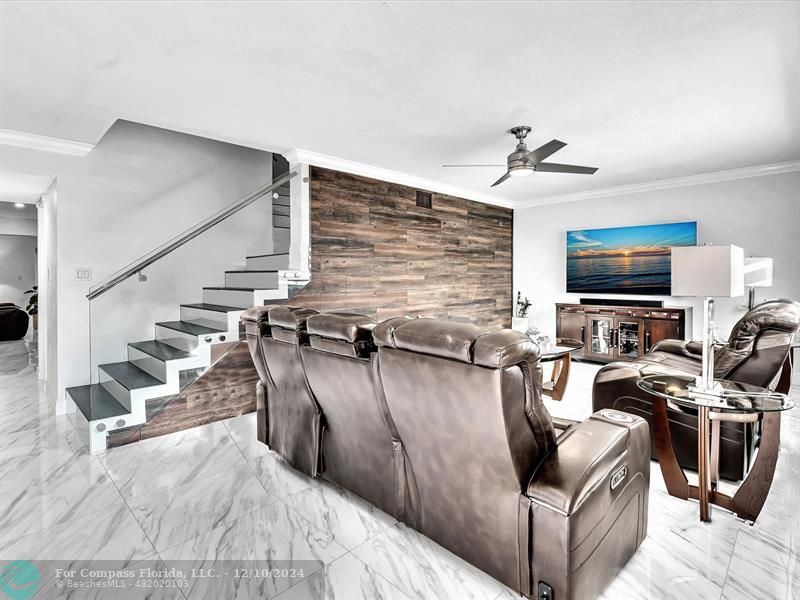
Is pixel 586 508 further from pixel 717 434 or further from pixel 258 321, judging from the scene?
pixel 258 321

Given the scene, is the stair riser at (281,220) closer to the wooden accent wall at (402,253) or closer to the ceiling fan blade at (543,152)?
the wooden accent wall at (402,253)

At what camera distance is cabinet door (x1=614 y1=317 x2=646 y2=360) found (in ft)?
18.2

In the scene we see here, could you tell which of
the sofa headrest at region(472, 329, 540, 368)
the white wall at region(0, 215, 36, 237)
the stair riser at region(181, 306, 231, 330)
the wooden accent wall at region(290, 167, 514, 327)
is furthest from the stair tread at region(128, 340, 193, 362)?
the white wall at region(0, 215, 36, 237)

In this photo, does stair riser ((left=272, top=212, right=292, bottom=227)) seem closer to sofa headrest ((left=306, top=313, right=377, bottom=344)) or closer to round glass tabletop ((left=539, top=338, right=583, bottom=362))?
sofa headrest ((left=306, top=313, right=377, bottom=344))

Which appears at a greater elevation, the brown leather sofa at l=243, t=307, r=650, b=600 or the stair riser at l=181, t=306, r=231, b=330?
the stair riser at l=181, t=306, r=231, b=330

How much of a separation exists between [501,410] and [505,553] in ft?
1.95

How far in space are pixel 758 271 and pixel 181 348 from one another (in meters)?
5.50

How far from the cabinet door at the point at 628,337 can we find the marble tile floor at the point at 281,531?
96.6 inches

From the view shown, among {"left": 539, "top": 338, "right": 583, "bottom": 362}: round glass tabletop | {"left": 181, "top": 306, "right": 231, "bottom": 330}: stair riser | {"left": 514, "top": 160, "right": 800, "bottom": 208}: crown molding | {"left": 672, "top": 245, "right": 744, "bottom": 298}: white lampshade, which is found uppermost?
{"left": 514, "top": 160, "right": 800, "bottom": 208}: crown molding

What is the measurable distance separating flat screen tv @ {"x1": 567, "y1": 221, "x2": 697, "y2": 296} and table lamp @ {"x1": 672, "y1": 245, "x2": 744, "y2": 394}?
3.55 meters

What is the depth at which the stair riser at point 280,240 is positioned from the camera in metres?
4.18

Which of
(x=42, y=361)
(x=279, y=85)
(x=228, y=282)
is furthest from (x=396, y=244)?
(x=42, y=361)

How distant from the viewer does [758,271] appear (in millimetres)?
4277

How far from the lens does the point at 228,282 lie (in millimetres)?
3873
